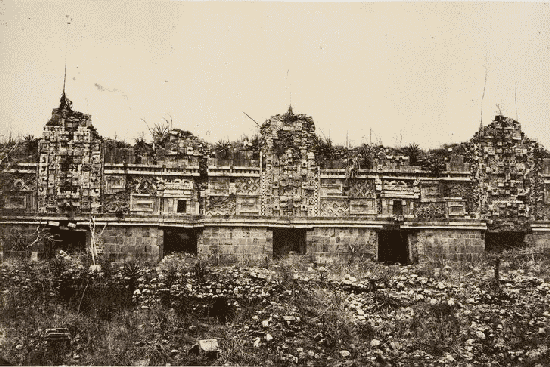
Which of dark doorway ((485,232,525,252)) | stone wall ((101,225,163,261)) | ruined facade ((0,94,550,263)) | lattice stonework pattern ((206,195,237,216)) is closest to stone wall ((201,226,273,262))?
ruined facade ((0,94,550,263))

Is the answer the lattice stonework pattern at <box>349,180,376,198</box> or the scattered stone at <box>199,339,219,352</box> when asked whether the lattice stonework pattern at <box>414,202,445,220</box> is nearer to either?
the lattice stonework pattern at <box>349,180,376,198</box>

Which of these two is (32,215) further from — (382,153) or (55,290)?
(382,153)

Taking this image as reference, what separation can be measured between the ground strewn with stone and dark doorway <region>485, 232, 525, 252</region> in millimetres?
1248

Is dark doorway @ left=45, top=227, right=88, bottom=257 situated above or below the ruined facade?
below

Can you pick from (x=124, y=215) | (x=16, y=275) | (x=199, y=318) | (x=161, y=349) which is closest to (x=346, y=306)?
(x=199, y=318)

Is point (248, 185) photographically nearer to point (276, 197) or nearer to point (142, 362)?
point (276, 197)

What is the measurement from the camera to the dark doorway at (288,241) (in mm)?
15258

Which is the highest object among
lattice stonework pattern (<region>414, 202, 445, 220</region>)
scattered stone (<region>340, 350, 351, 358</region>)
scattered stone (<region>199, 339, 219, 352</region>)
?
lattice stonework pattern (<region>414, 202, 445, 220</region>)

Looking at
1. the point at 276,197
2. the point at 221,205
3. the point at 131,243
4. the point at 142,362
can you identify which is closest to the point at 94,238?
the point at 131,243

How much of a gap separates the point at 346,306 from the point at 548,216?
6.40 metres

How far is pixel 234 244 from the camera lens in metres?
14.9

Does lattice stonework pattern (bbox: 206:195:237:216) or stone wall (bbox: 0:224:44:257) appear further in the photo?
lattice stonework pattern (bbox: 206:195:237:216)

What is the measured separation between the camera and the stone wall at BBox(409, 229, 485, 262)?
1527cm

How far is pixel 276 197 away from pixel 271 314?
3.80 metres
